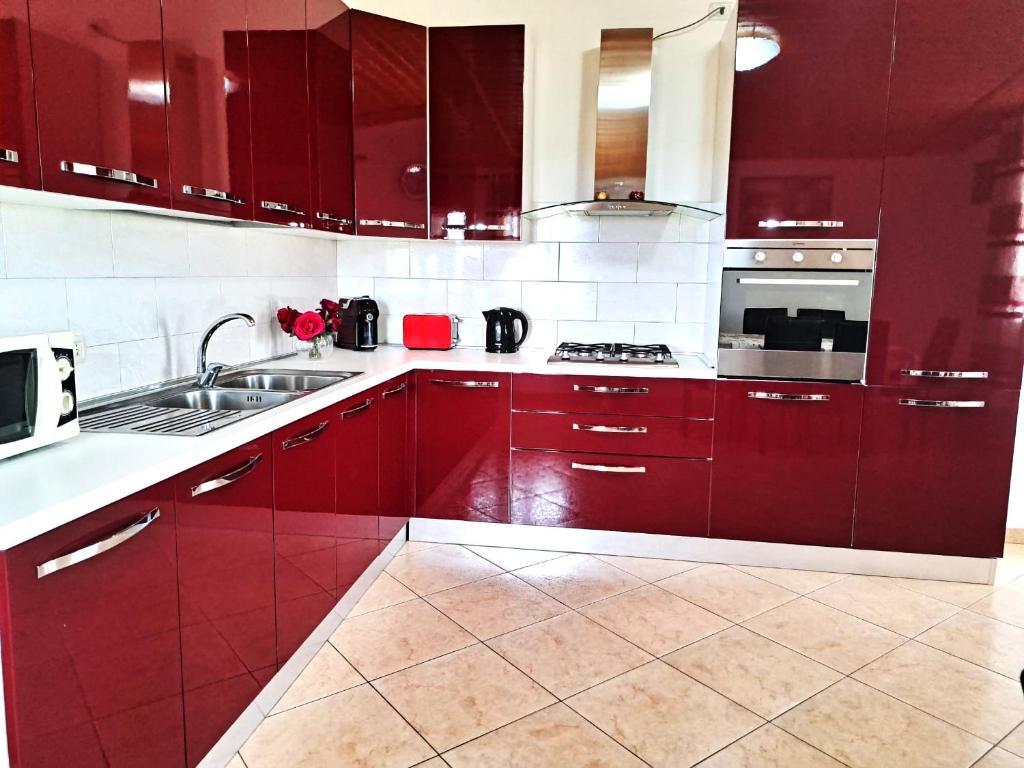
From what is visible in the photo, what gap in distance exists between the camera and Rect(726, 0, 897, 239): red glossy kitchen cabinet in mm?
2641

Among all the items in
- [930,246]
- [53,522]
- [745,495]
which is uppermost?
[930,246]

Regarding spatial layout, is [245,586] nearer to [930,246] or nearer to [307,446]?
[307,446]

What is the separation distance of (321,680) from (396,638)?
0.31 m

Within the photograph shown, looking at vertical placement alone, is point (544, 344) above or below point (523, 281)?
below

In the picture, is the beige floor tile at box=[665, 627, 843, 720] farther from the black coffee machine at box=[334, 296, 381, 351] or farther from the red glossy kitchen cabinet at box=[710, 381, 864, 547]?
the black coffee machine at box=[334, 296, 381, 351]

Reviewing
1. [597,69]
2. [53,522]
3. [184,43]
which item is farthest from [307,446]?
[597,69]

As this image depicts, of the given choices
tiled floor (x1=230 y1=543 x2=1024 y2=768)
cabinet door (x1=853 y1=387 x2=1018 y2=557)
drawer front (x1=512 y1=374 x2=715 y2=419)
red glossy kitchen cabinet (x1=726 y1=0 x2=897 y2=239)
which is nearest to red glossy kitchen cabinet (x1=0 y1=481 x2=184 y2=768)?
tiled floor (x1=230 y1=543 x2=1024 y2=768)

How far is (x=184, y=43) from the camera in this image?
1.80 m

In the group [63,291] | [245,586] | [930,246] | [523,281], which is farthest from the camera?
[523,281]

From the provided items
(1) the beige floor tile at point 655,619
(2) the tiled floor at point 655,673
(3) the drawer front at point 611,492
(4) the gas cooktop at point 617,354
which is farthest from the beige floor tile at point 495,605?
(4) the gas cooktop at point 617,354

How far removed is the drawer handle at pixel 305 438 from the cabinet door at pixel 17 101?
2.74 feet

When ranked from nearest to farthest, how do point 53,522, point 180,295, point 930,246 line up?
1. point 53,522
2. point 180,295
3. point 930,246

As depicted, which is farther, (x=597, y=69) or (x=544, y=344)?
(x=544, y=344)

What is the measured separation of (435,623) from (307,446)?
83 cm
